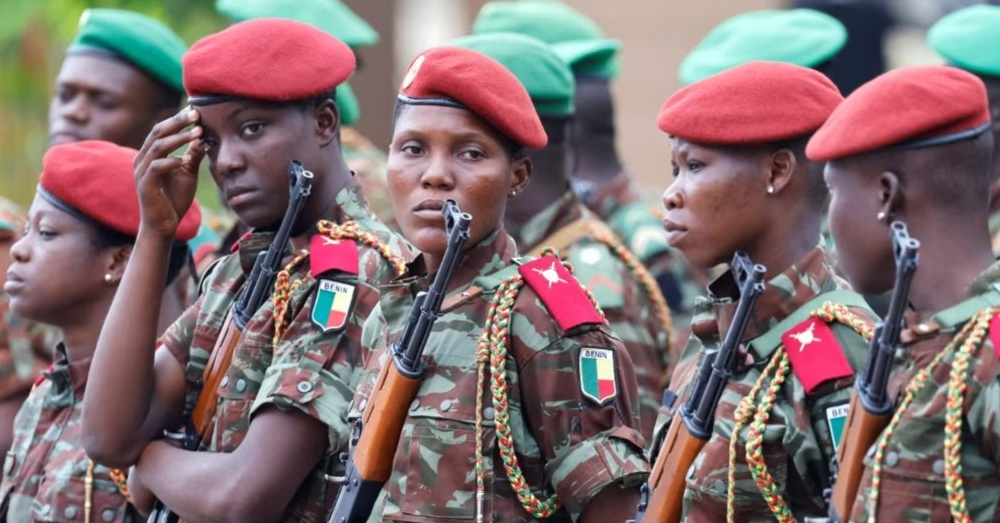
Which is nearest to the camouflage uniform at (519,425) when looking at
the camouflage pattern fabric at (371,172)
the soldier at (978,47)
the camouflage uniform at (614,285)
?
the camouflage uniform at (614,285)

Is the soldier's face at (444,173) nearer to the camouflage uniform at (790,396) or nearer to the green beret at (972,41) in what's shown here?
the camouflage uniform at (790,396)

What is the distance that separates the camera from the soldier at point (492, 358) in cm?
454

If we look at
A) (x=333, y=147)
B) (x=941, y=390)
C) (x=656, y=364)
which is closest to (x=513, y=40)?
(x=656, y=364)

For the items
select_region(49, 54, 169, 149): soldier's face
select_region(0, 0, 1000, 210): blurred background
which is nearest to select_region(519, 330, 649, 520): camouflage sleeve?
select_region(49, 54, 169, 149): soldier's face

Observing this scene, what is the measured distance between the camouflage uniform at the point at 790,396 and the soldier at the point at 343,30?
466 centimetres

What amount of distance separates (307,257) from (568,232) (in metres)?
2.32

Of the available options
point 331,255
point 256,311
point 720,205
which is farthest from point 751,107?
point 256,311

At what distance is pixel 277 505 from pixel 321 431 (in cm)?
24

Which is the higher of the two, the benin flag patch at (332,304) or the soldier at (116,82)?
the benin flag patch at (332,304)

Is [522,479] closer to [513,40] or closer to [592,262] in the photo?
[592,262]

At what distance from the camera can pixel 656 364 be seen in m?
7.50

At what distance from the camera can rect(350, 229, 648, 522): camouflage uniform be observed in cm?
453

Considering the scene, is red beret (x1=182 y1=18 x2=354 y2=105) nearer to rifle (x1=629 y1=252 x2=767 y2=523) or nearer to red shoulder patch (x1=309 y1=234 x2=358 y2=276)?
red shoulder patch (x1=309 y1=234 x2=358 y2=276)

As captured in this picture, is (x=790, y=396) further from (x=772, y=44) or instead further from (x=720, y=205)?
(x=772, y=44)
